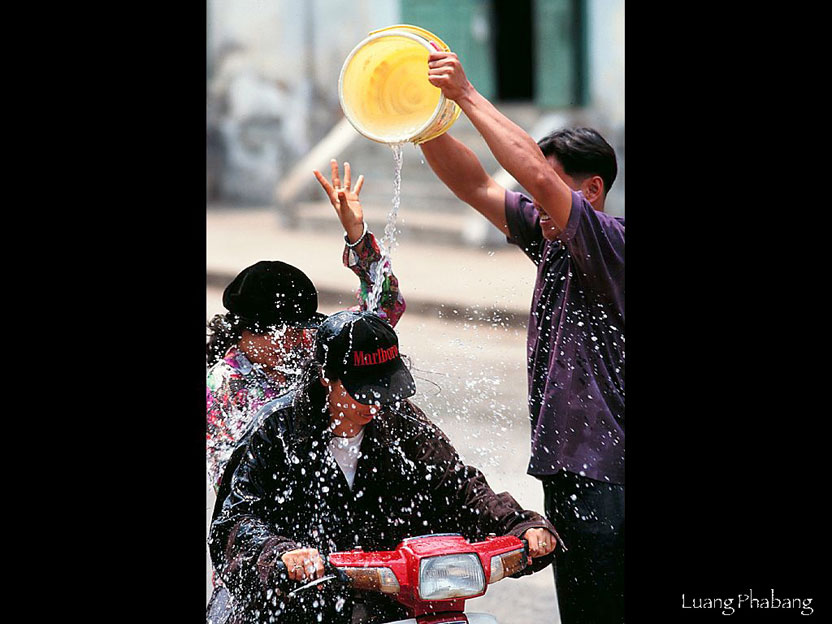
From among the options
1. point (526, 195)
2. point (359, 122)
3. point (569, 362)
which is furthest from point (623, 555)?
point (359, 122)

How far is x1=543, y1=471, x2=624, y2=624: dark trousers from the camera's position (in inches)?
112

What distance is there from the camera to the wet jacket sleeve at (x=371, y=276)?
2889 millimetres

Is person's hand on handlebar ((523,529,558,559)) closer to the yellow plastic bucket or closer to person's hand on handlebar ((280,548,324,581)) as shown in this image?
person's hand on handlebar ((280,548,324,581))

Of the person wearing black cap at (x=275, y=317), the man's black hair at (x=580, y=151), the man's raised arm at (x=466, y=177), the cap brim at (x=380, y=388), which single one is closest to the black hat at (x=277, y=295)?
the person wearing black cap at (x=275, y=317)

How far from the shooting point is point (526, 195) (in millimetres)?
2918

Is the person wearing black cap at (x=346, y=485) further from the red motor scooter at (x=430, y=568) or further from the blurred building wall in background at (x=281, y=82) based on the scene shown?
the blurred building wall in background at (x=281, y=82)

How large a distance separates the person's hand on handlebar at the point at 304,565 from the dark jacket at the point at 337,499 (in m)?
0.21

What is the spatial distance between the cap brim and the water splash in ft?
0.99

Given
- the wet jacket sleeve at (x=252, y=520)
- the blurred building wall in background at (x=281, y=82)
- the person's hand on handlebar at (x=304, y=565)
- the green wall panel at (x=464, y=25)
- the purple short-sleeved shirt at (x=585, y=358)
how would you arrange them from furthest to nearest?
the green wall panel at (x=464, y=25) → the blurred building wall in background at (x=281, y=82) → the purple short-sleeved shirt at (x=585, y=358) → the wet jacket sleeve at (x=252, y=520) → the person's hand on handlebar at (x=304, y=565)

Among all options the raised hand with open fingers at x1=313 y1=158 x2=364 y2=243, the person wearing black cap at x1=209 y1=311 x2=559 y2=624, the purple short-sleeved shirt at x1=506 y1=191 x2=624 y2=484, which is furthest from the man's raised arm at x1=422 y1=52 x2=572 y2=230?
the person wearing black cap at x1=209 y1=311 x2=559 y2=624

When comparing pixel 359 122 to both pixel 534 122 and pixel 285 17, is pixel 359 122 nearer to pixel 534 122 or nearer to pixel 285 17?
pixel 285 17

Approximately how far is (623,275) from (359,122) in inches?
30.5

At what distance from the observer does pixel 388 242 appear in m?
2.94

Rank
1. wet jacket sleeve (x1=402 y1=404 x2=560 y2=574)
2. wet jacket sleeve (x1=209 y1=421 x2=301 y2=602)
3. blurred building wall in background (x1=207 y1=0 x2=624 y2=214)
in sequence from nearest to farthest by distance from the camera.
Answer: wet jacket sleeve (x1=209 y1=421 x2=301 y2=602) < wet jacket sleeve (x1=402 y1=404 x2=560 y2=574) < blurred building wall in background (x1=207 y1=0 x2=624 y2=214)
